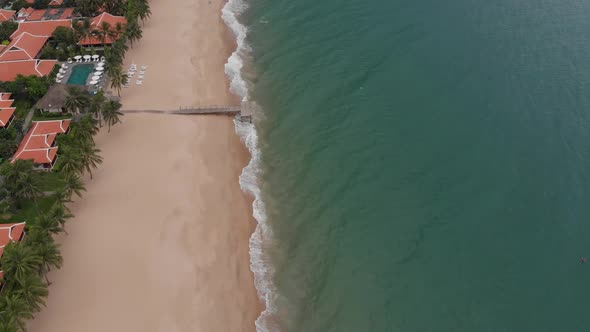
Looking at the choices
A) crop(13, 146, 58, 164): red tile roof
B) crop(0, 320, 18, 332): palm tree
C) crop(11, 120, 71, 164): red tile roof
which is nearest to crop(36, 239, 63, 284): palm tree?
crop(0, 320, 18, 332): palm tree

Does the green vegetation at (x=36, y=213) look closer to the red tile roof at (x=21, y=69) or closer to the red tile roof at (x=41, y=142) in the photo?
the red tile roof at (x=41, y=142)

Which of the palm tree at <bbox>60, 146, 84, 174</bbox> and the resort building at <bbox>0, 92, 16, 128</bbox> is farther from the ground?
the palm tree at <bbox>60, 146, 84, 174</bbox>

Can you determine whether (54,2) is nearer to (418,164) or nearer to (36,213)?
(36,213)

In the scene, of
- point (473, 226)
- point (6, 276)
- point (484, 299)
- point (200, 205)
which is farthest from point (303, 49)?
point (6, 276)

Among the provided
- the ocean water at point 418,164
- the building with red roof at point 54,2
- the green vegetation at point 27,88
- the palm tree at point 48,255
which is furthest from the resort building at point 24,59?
the palm tree at point 48,255

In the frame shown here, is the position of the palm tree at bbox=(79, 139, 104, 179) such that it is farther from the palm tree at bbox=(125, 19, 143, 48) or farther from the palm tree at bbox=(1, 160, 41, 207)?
the palm tree at bbox=(125, 19, 143, 48)

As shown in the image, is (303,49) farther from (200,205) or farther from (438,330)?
(438,330)
